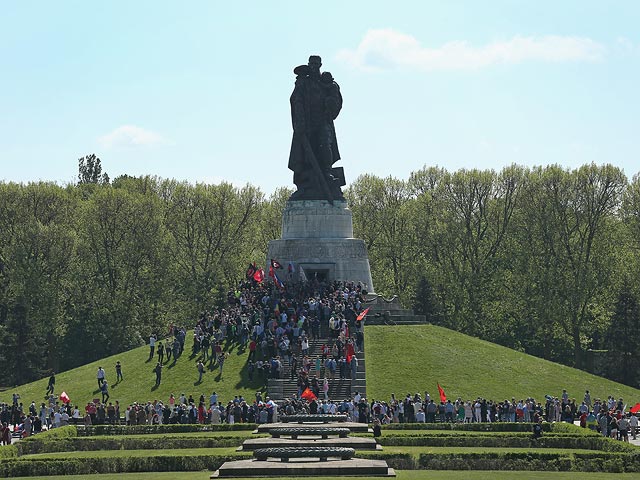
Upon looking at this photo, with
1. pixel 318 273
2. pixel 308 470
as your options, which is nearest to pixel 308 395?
pixel 308 470

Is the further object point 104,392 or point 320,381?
point 104,392

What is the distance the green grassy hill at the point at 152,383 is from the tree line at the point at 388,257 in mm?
18219

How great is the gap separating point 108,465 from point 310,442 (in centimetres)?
638

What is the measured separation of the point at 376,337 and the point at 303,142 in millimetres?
15238

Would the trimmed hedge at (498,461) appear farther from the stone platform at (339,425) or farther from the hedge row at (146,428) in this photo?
the hedge row at (146,428)

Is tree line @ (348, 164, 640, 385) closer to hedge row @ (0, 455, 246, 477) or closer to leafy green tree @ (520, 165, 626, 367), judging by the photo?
leafy green tree @ (520, 165, 626, 367)

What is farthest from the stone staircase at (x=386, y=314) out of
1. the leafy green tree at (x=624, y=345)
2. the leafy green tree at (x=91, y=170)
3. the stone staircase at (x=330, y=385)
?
the leafy green tree at (x=91, y=170)

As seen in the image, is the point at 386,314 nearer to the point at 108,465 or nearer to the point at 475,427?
the point at 475,427

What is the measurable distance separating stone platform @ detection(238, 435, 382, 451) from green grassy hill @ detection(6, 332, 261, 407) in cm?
1306

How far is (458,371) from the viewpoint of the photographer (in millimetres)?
59625

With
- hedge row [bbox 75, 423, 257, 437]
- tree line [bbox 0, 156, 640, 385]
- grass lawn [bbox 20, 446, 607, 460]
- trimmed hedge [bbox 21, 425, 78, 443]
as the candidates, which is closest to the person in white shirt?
grass lawn [bbox 20, 446, 607, 460]

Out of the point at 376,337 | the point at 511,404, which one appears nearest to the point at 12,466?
the point at 511,404

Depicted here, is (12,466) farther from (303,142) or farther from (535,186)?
(535,186)

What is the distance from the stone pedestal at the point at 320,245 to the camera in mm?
71250
